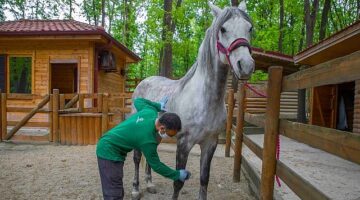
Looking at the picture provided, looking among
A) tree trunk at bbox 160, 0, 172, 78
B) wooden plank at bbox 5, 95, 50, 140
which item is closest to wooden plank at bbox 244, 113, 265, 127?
wooden plank at bbox 5, 95, 50, 140

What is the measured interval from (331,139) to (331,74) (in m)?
0.42

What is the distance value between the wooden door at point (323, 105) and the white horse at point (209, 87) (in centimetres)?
978

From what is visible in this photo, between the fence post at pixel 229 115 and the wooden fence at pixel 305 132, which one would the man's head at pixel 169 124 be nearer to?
the wooden fence at pixel 305 132

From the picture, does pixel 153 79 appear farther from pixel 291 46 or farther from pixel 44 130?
pixel 291 46

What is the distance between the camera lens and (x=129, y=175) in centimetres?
612

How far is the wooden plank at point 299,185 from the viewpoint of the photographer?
2293 mm

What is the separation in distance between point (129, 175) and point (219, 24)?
3.51 meters

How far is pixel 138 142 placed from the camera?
305 cm

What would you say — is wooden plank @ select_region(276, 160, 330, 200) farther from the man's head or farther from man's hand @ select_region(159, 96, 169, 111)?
man's hand @ select_region(159, 96, 169, 111)

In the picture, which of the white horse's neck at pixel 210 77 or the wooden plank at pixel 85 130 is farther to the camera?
the wooden plank at pixel 85 130

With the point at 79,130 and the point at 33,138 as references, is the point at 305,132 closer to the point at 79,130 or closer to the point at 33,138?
the point at 79,130

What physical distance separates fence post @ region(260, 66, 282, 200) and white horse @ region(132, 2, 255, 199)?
393mm

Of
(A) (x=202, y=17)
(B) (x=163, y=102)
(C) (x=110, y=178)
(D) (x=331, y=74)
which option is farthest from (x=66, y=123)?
(A) (x=202, y=17)

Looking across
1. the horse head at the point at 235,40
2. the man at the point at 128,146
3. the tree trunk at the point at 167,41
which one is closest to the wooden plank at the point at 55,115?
the tree trunk at the point at 167,41
